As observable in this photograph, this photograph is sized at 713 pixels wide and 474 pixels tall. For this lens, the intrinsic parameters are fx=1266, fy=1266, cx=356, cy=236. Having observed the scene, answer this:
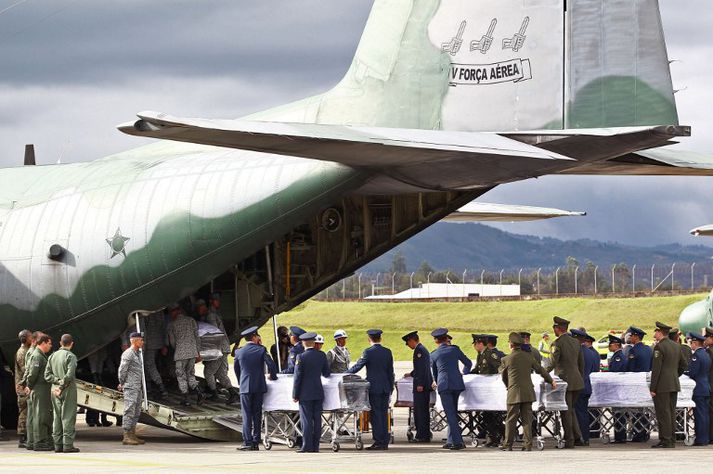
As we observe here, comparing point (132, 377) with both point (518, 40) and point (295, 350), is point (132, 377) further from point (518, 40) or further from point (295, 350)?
point (518, 40)

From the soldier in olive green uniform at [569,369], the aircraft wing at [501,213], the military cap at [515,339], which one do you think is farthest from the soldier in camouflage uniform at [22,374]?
the aircraft wing at [501,213]

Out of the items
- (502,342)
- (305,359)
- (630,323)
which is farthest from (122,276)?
(630,323)

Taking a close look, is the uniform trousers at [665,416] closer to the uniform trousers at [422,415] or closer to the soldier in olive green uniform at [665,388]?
the soldier in olive green uniform at [665,388]

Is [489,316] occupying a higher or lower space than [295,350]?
higher

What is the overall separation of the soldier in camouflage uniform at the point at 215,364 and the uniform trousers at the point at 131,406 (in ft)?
4.60

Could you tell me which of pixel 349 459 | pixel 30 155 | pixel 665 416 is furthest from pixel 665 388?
pixel 30 155

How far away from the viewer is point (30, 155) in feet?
72.8

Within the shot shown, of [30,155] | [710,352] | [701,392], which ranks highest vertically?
[30,155]

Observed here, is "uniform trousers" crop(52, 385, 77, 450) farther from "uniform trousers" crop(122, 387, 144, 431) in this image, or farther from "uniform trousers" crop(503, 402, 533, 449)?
"uniform trousers" crop(503, 402, 533, 449)

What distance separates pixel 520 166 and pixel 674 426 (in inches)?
161

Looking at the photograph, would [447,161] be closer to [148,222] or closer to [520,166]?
[520,166]

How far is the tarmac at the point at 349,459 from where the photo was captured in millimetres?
13469

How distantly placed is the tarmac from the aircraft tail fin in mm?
3987

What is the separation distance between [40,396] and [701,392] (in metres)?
8.76
